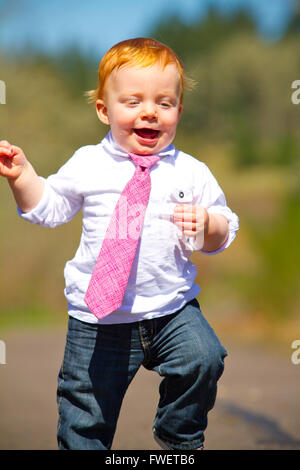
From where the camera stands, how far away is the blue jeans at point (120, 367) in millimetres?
2188

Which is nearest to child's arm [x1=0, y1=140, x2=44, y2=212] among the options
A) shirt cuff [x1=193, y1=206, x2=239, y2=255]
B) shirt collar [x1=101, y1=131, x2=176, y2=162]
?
shirt collar [x1=101, y1=131, x2=176, y2=162]

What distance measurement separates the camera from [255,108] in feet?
46.7

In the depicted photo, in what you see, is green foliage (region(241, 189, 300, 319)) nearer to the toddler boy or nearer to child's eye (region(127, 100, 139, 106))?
the toddler boy

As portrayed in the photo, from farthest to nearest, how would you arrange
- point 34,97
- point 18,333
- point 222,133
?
point 222,133, point 34,97, point 18,333

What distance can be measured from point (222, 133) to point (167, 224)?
37.0 feet

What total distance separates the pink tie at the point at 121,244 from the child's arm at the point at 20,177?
10.6 inches

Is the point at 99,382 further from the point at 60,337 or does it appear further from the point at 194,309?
the point at 60,337

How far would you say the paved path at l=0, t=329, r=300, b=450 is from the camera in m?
3.37

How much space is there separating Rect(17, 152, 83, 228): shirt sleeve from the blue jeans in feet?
1.17

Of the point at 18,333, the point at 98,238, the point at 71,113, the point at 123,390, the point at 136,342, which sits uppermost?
the point at 71,113

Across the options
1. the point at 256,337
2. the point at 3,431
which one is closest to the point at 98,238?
the point at 3,431

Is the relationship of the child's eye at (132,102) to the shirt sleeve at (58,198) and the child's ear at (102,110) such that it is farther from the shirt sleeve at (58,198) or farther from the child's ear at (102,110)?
the shirt sleeve at (58,198)

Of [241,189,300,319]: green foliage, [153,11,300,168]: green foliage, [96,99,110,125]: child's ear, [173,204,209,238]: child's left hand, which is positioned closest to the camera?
[173,204,209,238]: child's left hand

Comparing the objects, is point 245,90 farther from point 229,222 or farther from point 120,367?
point 120,367
